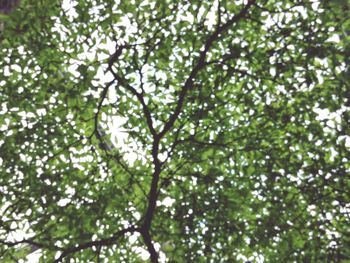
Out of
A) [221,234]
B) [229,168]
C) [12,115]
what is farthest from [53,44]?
[221,234]

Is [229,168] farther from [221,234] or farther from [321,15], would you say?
[321,15]

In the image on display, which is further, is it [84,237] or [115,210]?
[115,210]

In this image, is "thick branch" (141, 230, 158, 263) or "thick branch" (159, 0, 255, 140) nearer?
"thick branch" (141, 230, 158, 263)

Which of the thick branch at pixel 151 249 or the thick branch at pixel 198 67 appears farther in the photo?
the thick branch at pixel 198 67

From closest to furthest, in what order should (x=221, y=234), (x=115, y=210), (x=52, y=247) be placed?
1. (x=52, y=247)
2. (x=221, y=234)
3. (x=115, y=210)

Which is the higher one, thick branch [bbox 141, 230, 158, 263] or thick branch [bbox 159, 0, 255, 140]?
thick branch [bbox 159, 0, 255, 140]

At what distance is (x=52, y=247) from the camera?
686cm

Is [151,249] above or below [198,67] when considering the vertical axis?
below

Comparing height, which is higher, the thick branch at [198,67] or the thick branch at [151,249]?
the thick branch at [198,67]

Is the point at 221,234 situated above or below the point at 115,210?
below

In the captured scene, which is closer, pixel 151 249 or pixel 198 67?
pixel 151 249

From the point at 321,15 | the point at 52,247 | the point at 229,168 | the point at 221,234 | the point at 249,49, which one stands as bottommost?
the point at 221,234

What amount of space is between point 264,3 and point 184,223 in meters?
4.59

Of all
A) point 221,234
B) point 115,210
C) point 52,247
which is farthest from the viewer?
point 115,210
